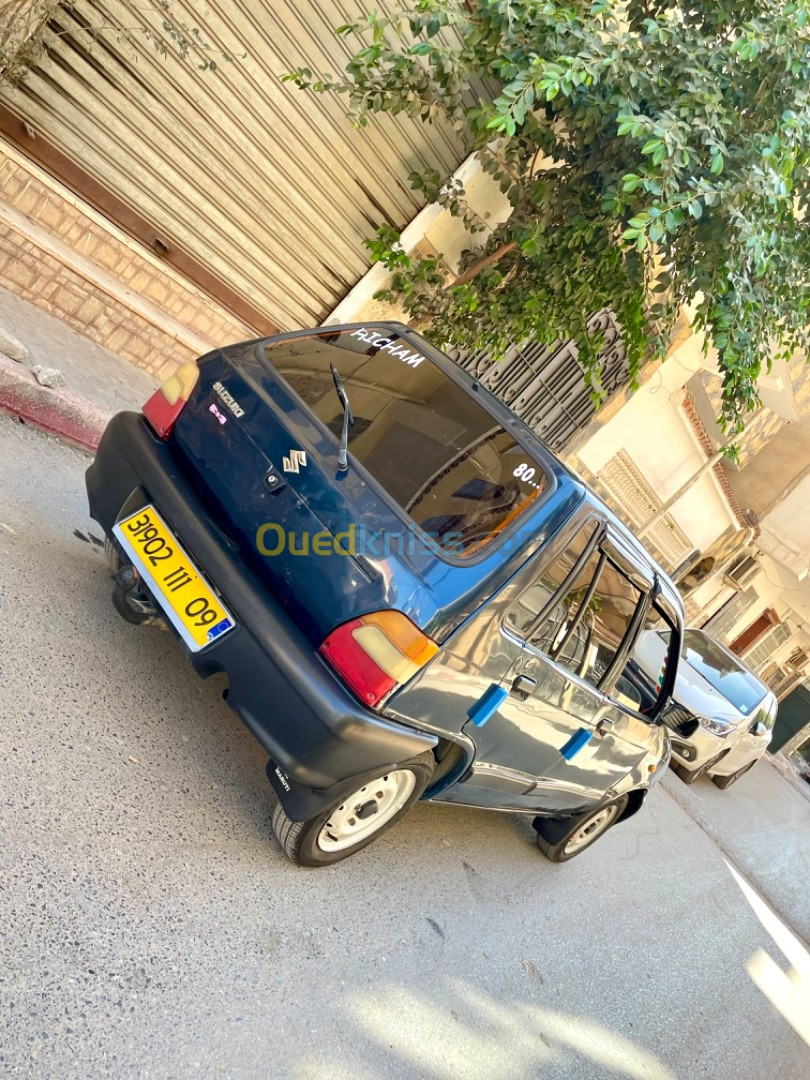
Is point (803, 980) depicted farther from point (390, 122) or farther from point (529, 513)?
point (390, 122)

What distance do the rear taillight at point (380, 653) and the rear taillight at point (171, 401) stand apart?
136 centimetres

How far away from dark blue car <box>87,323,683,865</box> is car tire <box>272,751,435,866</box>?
10 mm

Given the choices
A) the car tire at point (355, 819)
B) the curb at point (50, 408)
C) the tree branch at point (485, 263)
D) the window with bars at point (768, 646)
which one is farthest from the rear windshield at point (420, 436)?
the window with bars at point (768, 646)

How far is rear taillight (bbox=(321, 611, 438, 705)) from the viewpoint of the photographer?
2.60 m

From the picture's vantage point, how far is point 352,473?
114 inches

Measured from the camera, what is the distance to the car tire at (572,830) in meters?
4.49

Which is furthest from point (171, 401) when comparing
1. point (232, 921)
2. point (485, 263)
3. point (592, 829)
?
point (485, 263)

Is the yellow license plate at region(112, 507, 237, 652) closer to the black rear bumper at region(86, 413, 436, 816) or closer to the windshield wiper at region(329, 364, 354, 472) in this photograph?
the black rear bumper at region(86, 413, 436, 816)

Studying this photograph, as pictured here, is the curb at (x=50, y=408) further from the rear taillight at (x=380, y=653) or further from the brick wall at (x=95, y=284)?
the rear taillight at (x=380, y=653)

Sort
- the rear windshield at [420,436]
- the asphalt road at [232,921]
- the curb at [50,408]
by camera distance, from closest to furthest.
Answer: the asphalt road at [232,921], the rear windshield at [420,436], the curb at [50,408]

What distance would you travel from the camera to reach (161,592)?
9.55ft

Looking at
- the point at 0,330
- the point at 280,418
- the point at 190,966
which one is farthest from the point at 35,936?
the point at 0,330

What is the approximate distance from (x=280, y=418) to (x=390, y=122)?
5422 mm

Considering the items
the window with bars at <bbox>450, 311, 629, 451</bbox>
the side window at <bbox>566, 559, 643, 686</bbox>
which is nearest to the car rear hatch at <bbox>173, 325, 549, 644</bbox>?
the side window at <bbox>566, 559, 643, 686</bbox>
